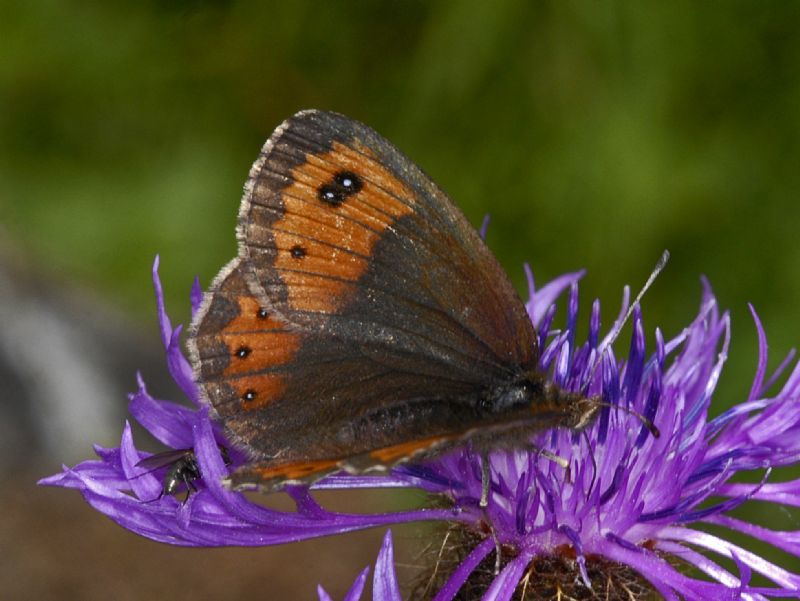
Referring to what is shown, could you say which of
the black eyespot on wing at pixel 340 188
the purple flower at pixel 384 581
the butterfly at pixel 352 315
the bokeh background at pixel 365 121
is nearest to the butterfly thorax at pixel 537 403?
the butterfly at pixel 352 315

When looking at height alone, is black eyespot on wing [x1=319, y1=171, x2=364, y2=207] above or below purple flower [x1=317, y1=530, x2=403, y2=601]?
above

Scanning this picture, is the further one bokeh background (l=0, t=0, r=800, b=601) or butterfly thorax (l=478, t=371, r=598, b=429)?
bokeh background (l=0, t=0, r=800, b=601)

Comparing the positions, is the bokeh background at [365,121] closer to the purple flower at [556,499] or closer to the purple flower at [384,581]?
the purple flower at [556,499]

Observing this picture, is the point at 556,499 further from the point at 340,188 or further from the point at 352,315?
the point at 340,188

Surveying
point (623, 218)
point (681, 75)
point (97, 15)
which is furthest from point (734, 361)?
point (97, 15)

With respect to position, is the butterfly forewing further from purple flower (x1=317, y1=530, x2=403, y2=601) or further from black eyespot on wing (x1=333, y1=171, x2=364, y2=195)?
purple flower (x1=317, y1=530, x2=403, y2=601)

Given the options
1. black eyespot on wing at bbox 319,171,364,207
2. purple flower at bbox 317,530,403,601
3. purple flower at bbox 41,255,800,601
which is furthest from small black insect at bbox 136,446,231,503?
black eyespot on wing at bbox 319,171,364,207

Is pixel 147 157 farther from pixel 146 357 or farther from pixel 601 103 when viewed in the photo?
pixel 601 103
